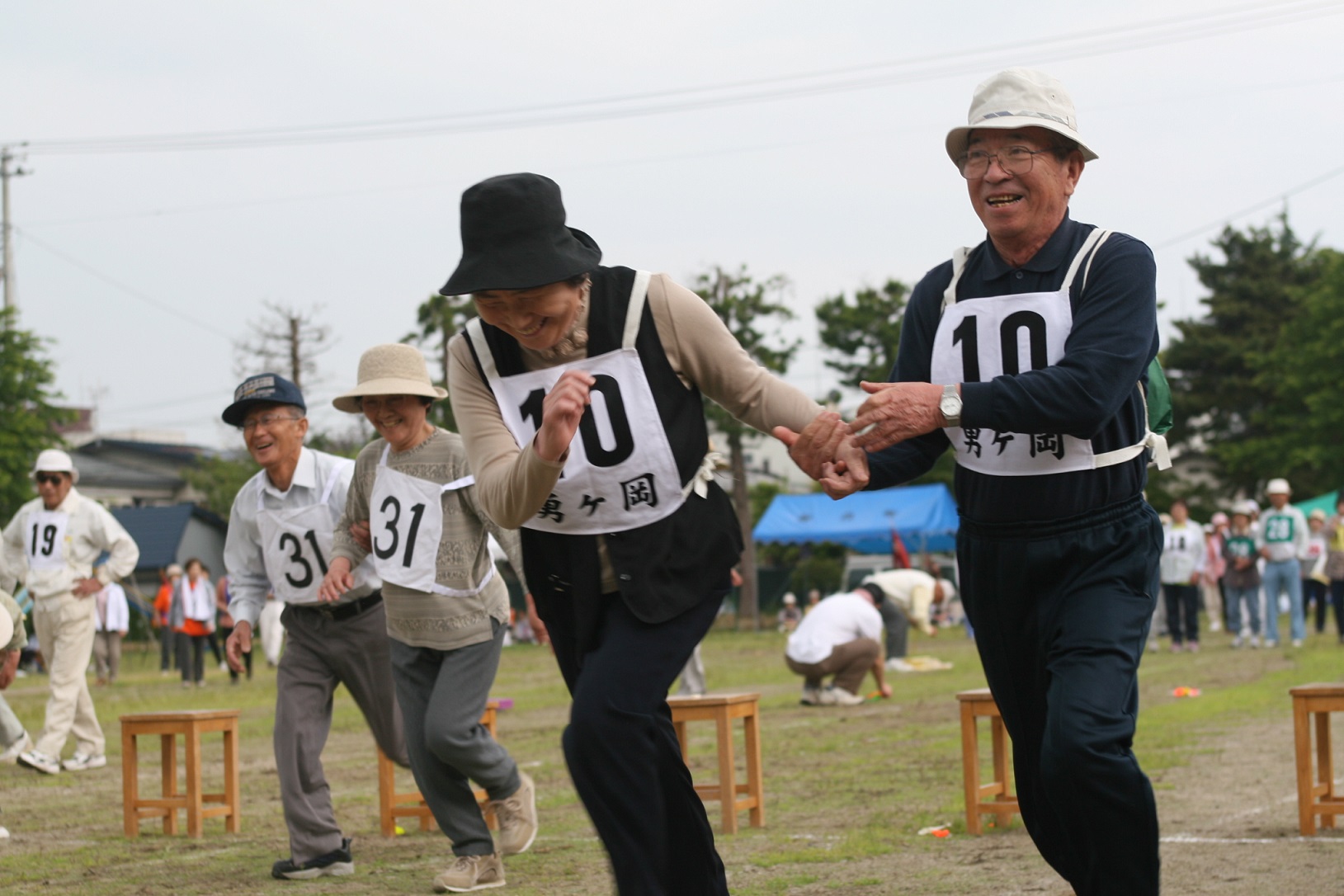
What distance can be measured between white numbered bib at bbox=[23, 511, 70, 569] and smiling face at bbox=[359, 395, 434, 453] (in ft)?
21.9

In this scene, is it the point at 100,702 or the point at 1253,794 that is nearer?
the point at 1253,794

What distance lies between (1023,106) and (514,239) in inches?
56.4

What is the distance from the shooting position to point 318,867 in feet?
22.8

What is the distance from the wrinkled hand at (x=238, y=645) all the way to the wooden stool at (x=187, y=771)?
1.09 metres

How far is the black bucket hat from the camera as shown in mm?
3691

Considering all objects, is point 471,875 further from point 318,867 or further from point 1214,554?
point 1214,554

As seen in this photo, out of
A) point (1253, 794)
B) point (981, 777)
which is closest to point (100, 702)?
point (981, 777)

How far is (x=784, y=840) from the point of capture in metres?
7.52

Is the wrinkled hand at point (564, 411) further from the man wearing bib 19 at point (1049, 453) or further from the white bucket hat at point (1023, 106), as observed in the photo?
the white bucket hat at point (1023, 106)

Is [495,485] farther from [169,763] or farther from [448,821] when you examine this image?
[169,763]

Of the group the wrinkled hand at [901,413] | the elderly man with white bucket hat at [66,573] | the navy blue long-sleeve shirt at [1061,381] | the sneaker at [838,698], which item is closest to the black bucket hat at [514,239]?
the wrinkled hand at [901,413]

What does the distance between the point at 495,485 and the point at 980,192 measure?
5.14ft

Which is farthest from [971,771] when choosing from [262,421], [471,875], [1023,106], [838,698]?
[838,698]

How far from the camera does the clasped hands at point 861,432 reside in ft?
12.6
